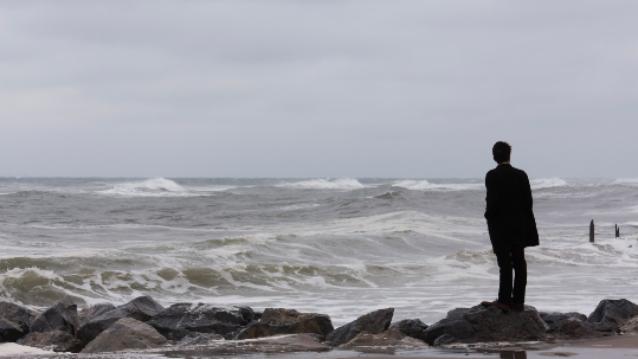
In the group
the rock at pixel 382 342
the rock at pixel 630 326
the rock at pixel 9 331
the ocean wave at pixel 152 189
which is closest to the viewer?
the rock at pixel 382 342

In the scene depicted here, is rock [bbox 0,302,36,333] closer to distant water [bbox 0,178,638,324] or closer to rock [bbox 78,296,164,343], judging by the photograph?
rock [bbox 78,296,164,343]

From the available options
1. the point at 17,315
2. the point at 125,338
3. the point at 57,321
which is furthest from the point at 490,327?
the point at 17,315

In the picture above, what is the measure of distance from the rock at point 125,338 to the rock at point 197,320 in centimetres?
59

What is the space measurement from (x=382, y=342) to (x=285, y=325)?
4.11ft

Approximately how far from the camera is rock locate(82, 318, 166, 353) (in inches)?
340

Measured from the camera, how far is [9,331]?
9750 mm

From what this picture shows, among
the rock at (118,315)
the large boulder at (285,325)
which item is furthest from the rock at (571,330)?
the rock at (118,315)

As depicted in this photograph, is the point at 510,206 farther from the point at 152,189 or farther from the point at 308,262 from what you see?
the point at 152,189

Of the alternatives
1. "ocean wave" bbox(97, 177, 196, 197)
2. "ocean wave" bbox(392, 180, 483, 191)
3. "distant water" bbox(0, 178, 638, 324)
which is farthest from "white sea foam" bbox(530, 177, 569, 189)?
"distant water" bbox(0, 178, 638, 324)

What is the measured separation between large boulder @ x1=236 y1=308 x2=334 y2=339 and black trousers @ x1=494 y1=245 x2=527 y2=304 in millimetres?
1847

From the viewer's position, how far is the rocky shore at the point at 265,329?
826 cm

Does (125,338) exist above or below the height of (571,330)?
below

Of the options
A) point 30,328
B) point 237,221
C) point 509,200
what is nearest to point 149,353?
point 30,328

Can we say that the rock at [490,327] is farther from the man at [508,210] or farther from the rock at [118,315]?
the rock at [118,315]
